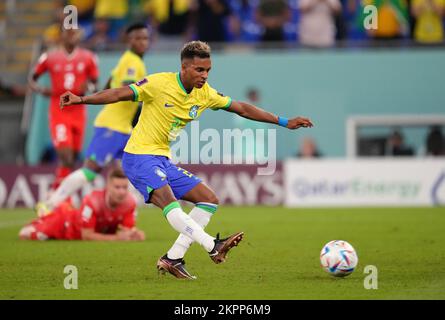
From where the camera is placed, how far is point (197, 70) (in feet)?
31.5

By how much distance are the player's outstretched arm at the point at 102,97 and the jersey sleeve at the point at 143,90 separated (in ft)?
0.22

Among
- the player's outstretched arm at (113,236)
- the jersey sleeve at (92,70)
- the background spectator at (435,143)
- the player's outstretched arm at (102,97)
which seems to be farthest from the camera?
the background spectator at (435,143)

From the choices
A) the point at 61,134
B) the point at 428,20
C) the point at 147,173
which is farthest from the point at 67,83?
the point at 428,20

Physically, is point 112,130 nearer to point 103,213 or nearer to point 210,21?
point 103,213

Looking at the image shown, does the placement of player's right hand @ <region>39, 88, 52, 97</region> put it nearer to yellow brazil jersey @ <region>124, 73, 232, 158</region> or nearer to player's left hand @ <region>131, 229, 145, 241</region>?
player's left hand @ <region>131, 229, 145, 241</region>

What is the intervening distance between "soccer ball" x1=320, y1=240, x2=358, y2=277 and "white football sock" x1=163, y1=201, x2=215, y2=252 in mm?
1131

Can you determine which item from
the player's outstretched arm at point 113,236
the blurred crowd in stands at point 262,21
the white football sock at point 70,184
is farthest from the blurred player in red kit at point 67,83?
the blurred crowd in stands at point 262,21

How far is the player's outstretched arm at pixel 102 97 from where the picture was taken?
8.97m

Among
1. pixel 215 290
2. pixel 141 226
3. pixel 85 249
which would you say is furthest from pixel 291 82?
pixel 215 290

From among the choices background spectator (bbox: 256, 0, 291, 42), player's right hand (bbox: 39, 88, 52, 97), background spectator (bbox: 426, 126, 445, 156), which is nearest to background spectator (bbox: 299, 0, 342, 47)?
background spectator (bbox: 256, 0, 291, 42)

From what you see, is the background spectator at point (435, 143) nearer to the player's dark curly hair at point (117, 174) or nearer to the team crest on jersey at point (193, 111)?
the player's dark curly hair at point (117, 174)
